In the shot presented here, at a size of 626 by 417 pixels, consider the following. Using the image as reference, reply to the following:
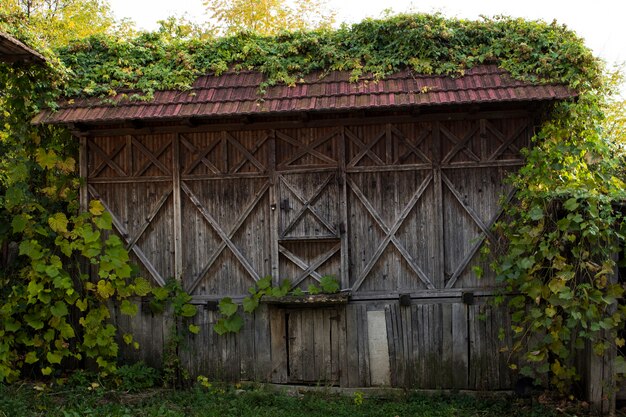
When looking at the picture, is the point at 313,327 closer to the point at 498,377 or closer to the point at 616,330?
the point at 498,377

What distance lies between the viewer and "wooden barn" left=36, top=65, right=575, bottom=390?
8531 millimetres

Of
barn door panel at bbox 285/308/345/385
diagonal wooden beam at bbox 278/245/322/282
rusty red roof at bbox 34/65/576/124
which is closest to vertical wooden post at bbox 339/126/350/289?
diagonal wooden beam at bbox 278/245/322/282

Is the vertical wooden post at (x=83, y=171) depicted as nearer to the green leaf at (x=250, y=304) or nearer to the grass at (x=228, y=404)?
the grass at (x=228, y=404)

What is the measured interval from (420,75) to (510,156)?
1783 millimetres

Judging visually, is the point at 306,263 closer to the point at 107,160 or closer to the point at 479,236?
the point at 479,236

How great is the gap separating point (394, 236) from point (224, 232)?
260 centimetres

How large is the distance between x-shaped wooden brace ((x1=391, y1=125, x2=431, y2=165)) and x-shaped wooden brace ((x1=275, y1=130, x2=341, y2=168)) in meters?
0.90

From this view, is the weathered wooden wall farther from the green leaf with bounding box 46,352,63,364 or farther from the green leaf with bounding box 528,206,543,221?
the green leaf with bounding box 46,352,63,364

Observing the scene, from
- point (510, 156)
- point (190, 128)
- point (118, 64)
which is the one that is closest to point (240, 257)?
point (190, 128)

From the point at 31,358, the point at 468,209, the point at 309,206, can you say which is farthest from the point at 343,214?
the point at 31,358

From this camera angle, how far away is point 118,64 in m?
9.29

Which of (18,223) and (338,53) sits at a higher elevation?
(338,53)

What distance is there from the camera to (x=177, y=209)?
9.05 m

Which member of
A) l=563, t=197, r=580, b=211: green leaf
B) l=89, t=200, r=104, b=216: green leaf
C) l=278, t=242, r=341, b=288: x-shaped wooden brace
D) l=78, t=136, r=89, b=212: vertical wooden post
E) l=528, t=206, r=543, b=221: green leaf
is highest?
l=78, t=136, r=89, b=212: vertical wooden post
